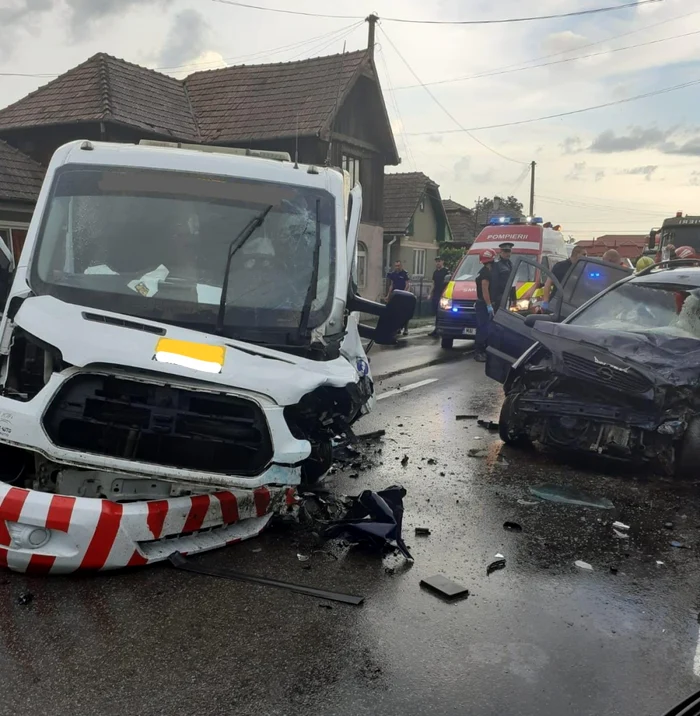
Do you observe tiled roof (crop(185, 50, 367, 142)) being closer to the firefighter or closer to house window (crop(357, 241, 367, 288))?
house window (crop(357, 241, 367, 288))

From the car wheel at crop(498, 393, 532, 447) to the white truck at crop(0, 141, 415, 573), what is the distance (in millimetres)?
2117

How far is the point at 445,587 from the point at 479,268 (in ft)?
37.6

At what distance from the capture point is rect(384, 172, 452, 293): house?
3300cm

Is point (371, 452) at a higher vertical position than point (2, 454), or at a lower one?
lower

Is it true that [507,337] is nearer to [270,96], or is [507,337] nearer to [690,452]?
[690,452]

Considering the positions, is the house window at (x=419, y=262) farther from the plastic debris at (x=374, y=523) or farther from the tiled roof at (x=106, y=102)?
the plastic debris at (x=374, y=523)

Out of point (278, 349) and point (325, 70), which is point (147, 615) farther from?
point (325, 70)

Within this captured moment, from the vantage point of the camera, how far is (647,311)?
647 cm

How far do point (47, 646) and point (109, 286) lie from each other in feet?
6.29

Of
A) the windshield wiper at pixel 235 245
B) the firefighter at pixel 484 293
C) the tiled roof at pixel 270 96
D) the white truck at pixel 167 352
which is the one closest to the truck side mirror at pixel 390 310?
the white truck at pixel 167 352

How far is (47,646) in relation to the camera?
2.91 meters

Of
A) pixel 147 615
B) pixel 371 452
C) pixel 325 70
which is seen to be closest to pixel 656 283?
pixel 371 452

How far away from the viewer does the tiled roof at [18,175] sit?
1541 cm

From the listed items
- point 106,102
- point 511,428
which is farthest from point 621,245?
point 511,428
